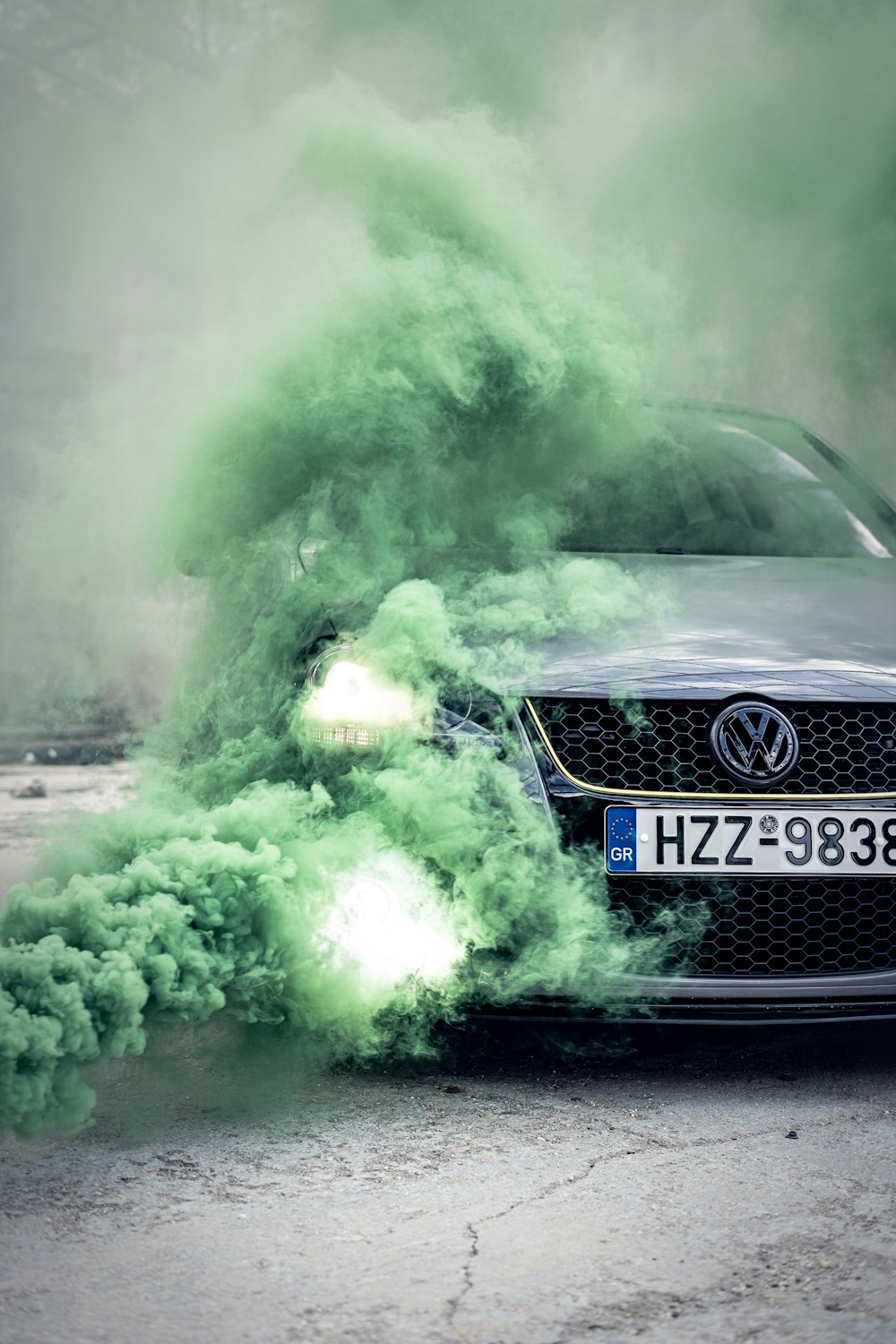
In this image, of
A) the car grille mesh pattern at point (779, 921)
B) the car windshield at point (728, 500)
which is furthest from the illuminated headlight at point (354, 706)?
the car windshield at point (728, 500)

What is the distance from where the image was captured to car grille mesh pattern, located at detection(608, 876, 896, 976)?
2918 millimetres

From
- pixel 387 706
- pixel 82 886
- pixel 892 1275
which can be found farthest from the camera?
pixel 387 706

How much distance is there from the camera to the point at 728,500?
445 cm

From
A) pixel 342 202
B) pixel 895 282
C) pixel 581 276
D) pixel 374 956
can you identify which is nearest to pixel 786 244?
pixel 895 282

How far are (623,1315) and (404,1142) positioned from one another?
2.60ft

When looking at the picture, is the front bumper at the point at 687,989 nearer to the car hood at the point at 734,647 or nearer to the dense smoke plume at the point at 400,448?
the dense smoke plume at the point at 400,448

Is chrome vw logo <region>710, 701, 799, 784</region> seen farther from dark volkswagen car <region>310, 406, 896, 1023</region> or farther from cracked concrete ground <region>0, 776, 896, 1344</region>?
cracked concrete ground <region>0, 776, 896, 1344</region>

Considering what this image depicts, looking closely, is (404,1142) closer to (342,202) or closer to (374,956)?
(374,956)

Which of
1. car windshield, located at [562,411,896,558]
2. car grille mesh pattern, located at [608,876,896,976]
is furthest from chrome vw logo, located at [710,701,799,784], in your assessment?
car windshield, located at [562,411,896,558]

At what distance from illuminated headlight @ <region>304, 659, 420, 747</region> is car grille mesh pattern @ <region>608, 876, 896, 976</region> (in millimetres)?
590

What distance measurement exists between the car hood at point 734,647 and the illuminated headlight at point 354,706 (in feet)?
0.88

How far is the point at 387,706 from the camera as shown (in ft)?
9.94

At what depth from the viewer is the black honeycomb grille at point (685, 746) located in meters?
2.94

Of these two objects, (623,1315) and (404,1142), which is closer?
(623,1315)
